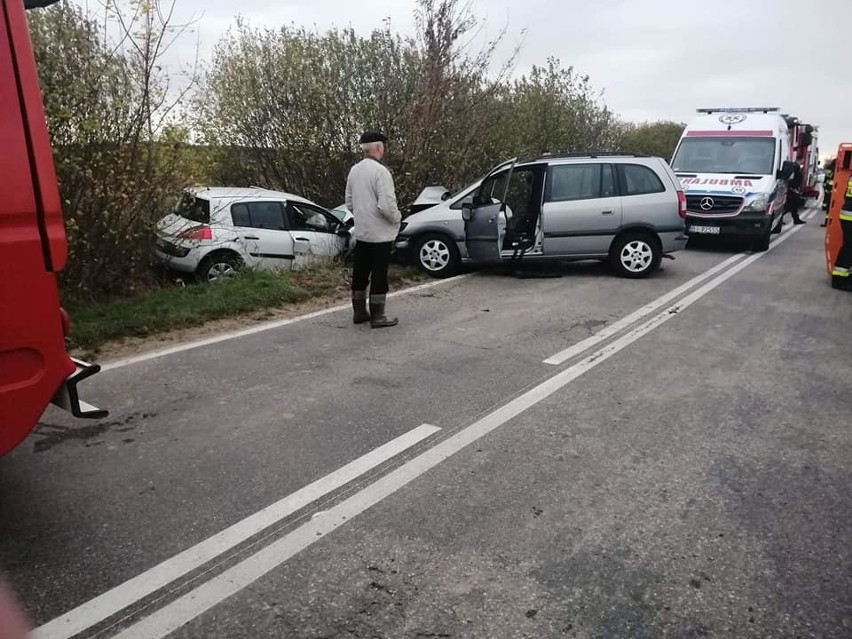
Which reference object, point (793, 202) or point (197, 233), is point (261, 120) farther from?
point (793, 202)

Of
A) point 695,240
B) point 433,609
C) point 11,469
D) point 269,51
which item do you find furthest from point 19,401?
point 695,240

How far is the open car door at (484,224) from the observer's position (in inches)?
373

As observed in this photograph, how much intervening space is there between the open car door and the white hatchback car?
226 centimetres

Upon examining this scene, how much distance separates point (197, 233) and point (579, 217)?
5.51 m

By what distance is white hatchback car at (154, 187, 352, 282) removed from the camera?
8.75 meters

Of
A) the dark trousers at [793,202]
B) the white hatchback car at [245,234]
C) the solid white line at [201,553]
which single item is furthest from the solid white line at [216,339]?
the dark trousers at [793,202]

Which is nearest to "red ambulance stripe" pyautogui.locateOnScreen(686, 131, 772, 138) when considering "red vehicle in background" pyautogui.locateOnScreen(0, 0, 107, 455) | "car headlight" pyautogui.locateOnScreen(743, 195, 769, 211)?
"car headlight" pyautogui.locateOnScreen(743, 195, 769, 211)

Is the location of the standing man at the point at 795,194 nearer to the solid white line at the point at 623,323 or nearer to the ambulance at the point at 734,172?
the ambulance at the point at 734,172

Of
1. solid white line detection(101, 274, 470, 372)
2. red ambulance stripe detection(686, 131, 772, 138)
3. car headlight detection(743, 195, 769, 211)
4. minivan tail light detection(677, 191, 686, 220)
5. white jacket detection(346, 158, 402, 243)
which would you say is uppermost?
red ambulance stripe detection(686, 131, 772, 138)

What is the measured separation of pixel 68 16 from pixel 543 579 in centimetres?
710

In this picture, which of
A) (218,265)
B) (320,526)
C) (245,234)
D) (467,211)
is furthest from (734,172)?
(320,526)

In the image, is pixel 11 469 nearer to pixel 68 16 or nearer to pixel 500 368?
pixel 500 368

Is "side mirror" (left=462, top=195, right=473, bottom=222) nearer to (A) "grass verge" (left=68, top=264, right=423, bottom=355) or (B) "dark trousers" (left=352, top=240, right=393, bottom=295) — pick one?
(A) "grass verge" (left=68, top=264, right=423, bottom=355)

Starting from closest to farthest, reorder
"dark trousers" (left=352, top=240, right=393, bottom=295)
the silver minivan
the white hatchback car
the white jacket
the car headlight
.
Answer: the white jacket → "dark trousers" (left=352, top=240, right=393, bottom=295) → the white hatchback car → the silver minivan → the car headlight
